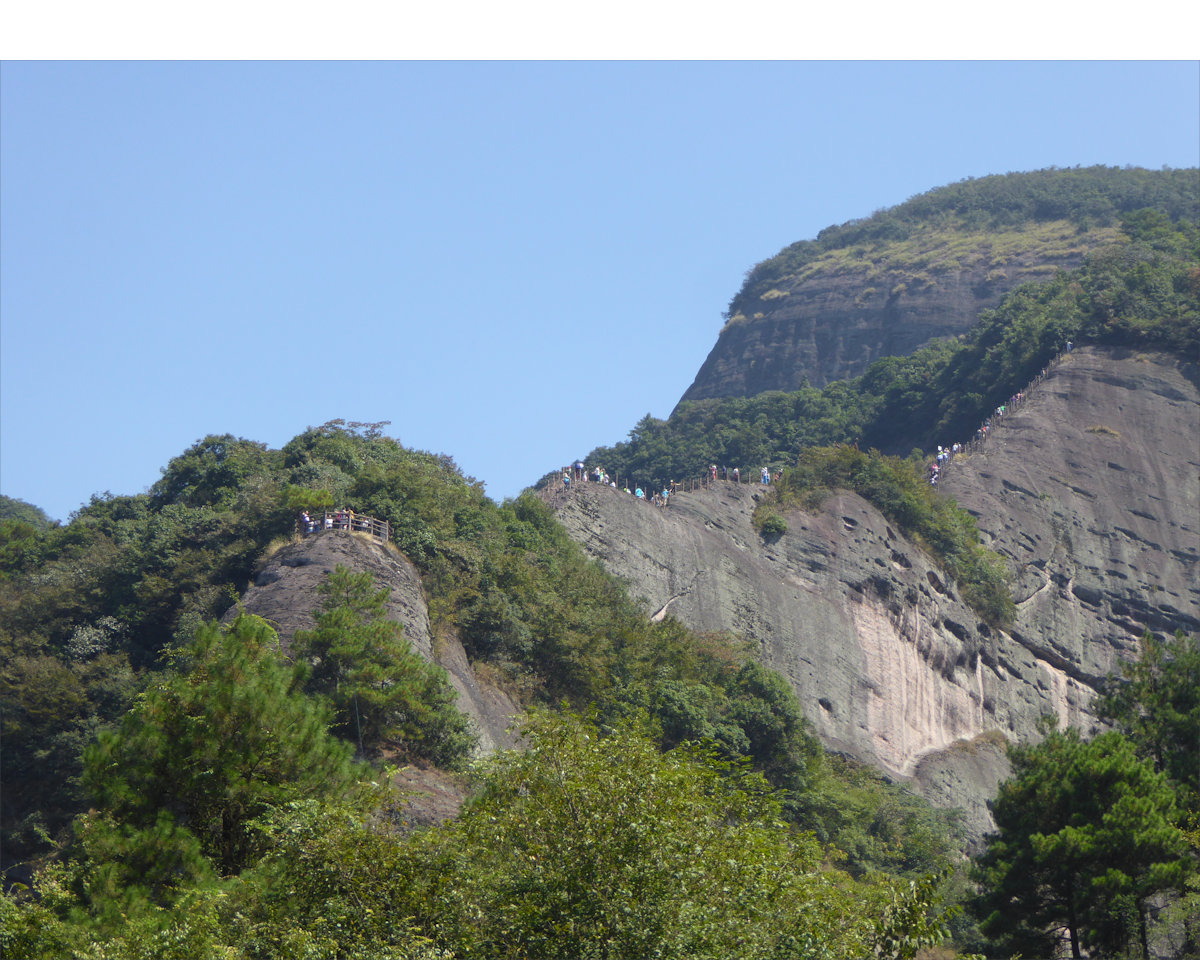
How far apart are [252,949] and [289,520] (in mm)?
22240

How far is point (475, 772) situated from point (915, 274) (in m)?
111

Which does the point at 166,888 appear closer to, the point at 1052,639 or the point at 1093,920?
the point at 1093,920

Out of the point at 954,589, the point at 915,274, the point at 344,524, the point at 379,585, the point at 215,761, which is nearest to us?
the point at 215,761

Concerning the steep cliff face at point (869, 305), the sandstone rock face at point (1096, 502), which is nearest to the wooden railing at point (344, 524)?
the sandstone rock face at point (1096, 502)

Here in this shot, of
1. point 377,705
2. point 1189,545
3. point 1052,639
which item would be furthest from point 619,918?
point 1189,545

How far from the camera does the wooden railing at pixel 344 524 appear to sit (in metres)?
36.8

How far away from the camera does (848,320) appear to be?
408 ft

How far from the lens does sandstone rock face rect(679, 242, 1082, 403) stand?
385ft

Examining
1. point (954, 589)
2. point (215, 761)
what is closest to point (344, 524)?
point (215, 761)

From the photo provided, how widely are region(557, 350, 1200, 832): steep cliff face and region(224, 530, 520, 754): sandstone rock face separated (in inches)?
605

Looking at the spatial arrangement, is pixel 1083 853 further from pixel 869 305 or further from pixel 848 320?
pixel 869 305

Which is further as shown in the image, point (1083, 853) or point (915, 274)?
point (915, 274)

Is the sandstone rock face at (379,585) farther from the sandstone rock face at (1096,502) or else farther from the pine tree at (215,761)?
the sandstone rock face at (1096,502)

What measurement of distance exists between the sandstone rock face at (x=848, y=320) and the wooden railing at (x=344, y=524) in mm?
79039
